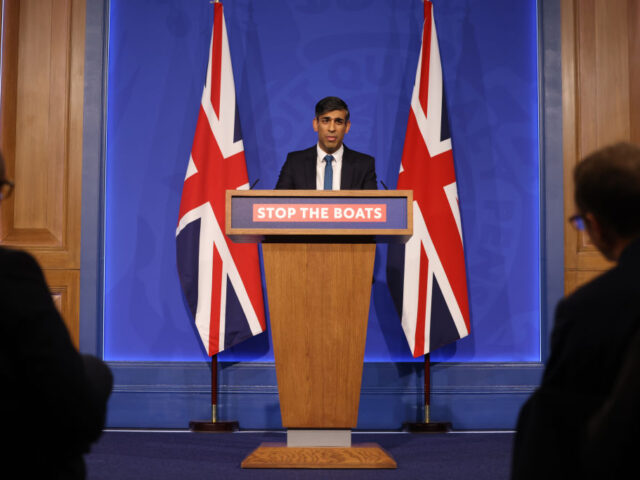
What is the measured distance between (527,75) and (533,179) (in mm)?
710

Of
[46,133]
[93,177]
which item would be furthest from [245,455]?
[46,133]

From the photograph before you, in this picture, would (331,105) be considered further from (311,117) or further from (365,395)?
(365,395)

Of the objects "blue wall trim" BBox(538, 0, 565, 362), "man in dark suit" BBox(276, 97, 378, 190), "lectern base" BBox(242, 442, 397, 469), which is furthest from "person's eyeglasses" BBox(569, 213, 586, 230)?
"blue wall trim" BBox(538, 0, 565, 362)

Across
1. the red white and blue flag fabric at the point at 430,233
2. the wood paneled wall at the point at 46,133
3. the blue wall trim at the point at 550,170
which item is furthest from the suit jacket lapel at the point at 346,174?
the wood paneled wall at the point at 46,133

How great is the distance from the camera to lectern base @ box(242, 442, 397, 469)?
3.02 m

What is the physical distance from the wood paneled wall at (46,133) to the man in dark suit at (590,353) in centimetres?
391

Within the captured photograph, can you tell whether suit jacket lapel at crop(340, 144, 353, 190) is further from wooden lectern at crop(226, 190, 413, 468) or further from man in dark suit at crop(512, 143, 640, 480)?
man in dark suit at crop(512, 143, 640, 480)

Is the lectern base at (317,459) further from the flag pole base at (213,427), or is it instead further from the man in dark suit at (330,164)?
the man in dark suit at (330,164)

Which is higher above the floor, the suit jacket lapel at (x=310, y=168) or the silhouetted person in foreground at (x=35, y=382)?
the suit jacket lapel at (x=310, y=168)

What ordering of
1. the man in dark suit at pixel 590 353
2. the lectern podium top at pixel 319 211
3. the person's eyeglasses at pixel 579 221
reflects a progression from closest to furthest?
1. the man in dark suit at pixel 590 353
2. the person's eyeglasses at pixel 579 221
3. the lectern podium top at pixel 319 211

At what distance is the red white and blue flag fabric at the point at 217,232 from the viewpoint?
4.19m

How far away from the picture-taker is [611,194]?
1144 millimetres

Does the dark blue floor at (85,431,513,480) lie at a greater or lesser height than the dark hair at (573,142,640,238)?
lesser

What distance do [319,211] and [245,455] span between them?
1.36 m
